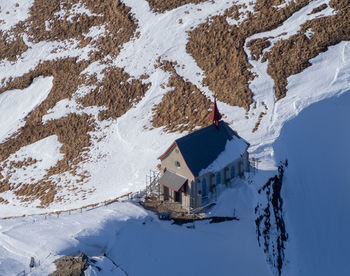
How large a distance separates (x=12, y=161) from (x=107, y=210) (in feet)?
76.8

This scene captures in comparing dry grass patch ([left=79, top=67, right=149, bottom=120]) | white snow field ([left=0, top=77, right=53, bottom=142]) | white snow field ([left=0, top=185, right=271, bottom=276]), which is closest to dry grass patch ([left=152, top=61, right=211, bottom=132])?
dry grass patch ([left=79, top=67, right=149, bottom=120])

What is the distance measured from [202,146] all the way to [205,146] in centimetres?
27

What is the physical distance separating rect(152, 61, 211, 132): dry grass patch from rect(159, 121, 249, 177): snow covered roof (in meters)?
11.8

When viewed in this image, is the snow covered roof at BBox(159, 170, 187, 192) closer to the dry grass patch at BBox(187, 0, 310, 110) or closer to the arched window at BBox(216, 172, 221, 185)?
the arched window at BBox(216, 172, 221, 185)

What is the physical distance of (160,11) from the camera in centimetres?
6475

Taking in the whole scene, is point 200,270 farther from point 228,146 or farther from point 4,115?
point 4,115

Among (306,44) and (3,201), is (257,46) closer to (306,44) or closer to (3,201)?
(306,44)

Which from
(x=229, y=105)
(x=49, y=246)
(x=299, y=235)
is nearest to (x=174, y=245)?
(x=49, y=246)

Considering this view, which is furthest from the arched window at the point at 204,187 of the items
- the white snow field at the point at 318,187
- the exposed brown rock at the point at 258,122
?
the exposed brown rock at the point at 258,122

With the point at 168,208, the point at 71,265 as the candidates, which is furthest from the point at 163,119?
the point at 71,265

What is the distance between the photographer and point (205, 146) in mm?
33719

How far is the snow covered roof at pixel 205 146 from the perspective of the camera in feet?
107

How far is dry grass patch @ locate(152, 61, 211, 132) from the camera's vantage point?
48400 millimetres

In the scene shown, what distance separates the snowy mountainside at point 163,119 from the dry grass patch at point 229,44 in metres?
0.19
